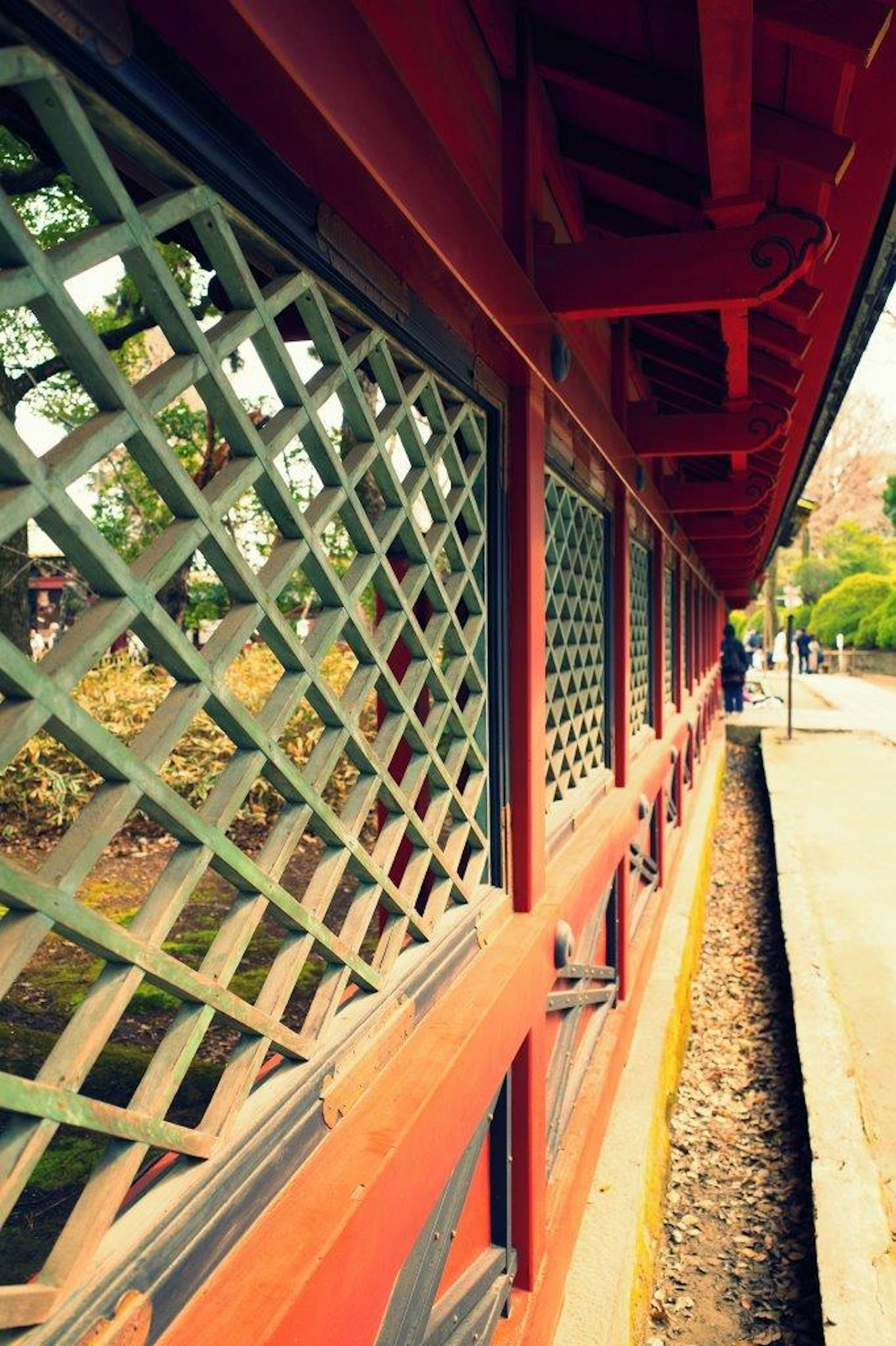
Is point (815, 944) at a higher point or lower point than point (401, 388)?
lower

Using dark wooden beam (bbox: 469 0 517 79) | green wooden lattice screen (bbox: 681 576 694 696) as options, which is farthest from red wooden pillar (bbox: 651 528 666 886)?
dark wooden beam (bbox: 469 0 517 79)

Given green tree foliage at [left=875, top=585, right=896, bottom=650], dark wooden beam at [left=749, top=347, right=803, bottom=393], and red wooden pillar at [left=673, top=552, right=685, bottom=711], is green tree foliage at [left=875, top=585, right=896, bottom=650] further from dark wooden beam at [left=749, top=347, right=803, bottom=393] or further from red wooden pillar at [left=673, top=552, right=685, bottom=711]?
dark wooden beam at [left=749, top=347, right=803, bottom=393]

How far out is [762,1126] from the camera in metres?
4.45

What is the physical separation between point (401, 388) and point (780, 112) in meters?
0.85

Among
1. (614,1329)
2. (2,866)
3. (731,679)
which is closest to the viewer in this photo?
(2,866)

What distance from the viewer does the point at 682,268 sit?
212 cm

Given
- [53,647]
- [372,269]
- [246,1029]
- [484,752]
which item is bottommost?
[246,1029]

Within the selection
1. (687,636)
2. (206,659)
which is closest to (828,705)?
(687,636)

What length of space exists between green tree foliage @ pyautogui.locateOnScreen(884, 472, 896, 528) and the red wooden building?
125 feet

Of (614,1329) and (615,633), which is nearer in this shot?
(614,1329)

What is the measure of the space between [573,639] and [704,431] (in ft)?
3.16

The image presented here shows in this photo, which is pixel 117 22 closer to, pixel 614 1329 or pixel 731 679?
pixel 614 1329

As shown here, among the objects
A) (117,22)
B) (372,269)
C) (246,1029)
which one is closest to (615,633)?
(372,269)

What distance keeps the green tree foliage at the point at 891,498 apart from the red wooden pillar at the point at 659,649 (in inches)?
1355
